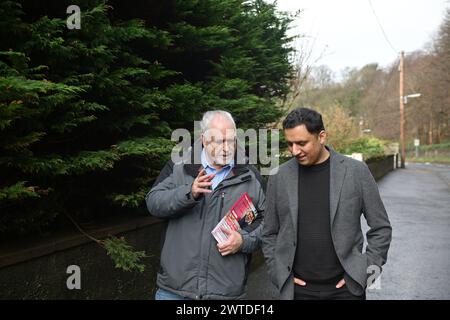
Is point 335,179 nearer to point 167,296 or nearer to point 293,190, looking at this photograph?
point 293,190

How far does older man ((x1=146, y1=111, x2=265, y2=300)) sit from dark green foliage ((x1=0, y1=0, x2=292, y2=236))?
2.71 feet

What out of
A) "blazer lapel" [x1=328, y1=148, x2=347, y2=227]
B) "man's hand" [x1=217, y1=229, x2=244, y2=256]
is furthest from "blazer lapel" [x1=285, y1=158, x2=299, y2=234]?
"man's hand" [x1=217, y1=229, x2=244, y2=256]

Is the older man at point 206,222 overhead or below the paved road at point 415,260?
overhead

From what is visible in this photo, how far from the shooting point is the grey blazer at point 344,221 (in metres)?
2.48

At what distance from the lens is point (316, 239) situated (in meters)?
2.52

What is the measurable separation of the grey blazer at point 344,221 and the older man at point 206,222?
164 millimetres

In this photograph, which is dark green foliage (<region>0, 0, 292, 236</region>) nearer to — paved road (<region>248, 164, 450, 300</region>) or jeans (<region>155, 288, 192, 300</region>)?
jeans (<region>155, 288, 192, 300</region>)

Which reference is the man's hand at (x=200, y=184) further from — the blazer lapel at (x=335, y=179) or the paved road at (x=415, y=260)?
the paved road at (x=415, y=260)

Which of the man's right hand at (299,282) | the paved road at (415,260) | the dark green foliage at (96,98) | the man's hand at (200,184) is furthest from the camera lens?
the paved road at (415,260)

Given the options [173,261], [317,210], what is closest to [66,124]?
[173,261]

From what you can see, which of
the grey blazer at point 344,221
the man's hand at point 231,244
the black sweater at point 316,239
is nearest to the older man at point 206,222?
the man's hand at point 231,244

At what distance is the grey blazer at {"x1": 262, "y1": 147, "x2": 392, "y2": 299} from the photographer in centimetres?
248

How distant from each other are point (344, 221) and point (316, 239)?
18 cm

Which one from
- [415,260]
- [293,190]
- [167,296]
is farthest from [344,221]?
[415,260]
